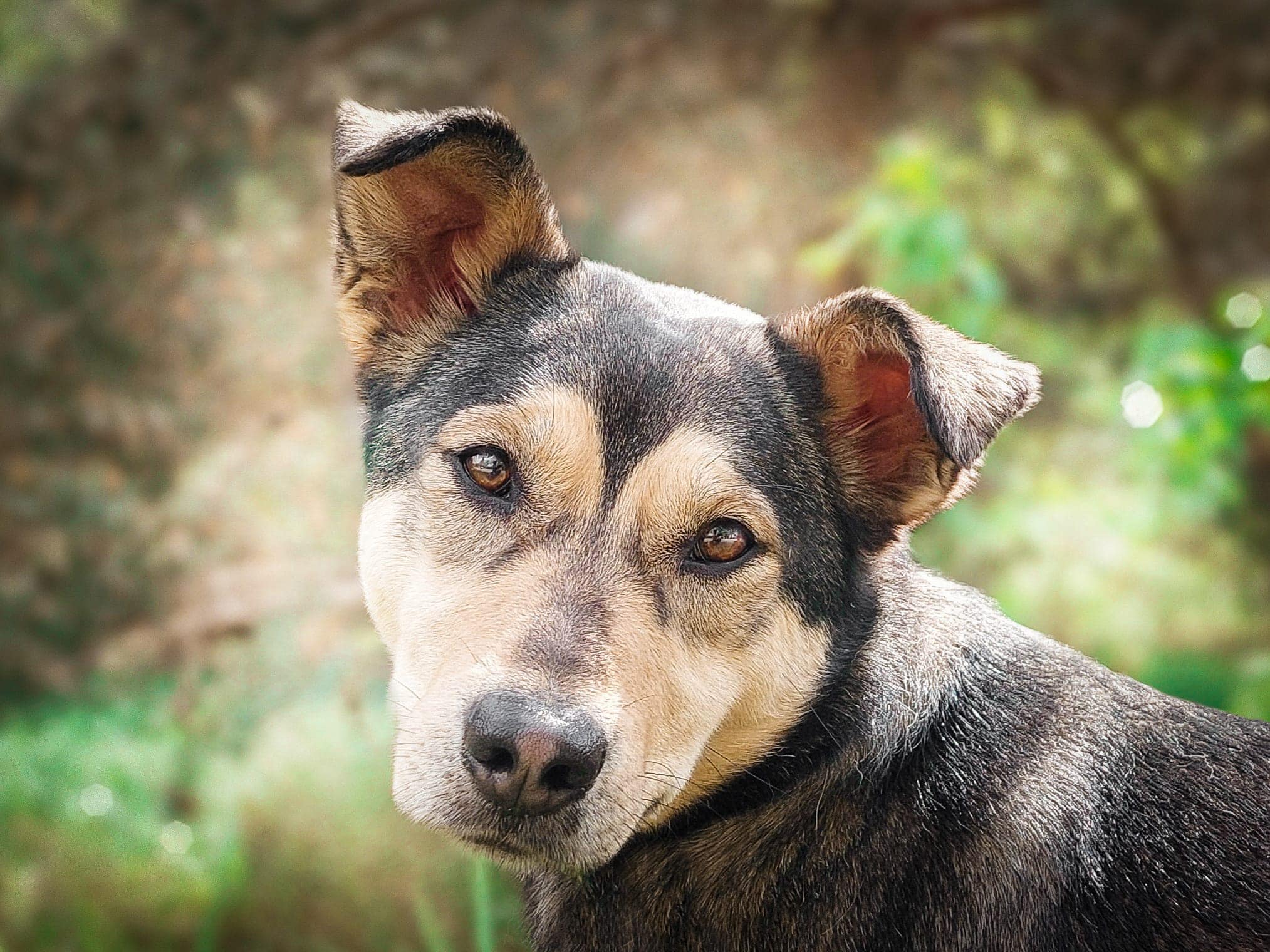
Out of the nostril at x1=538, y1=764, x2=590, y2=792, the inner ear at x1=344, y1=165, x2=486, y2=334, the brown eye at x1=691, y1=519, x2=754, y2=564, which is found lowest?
the nostril at x1=538, y1=764, x2=590, y2=792

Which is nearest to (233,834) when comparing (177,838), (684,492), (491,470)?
(177,838)

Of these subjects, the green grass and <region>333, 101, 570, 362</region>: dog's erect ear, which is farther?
the green grass

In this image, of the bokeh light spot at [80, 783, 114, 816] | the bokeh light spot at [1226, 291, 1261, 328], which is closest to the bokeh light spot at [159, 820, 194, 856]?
the bokeh light spot at [80, 783, 114, 816]

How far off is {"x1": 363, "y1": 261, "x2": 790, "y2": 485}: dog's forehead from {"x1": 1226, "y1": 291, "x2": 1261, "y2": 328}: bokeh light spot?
11.4 feet

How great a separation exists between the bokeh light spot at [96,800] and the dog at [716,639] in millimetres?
3528

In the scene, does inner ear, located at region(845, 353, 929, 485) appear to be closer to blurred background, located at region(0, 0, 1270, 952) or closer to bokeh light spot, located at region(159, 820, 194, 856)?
blurred background, located at region(0, 0, 1270, 952)

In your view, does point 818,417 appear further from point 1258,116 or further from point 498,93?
point 1258,116

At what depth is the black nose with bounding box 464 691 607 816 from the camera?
7.26ft

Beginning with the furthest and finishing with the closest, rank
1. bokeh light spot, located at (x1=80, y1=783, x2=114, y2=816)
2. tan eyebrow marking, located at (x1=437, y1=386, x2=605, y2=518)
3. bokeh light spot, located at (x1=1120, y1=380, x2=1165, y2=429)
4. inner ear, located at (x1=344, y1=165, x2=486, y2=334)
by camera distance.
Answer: bokeh light spot, located at (x1=80, y1=783, x2=114, y2=816) → bokeh light spot, located at (x1=1120, y1=380, x2=1165, y2=429) → inner ear, located at (x1=344, y1=165, x2=486, y2=334) → tan eyebrow marking, located at (x1=437, y1=386, x2=605, y2=518)

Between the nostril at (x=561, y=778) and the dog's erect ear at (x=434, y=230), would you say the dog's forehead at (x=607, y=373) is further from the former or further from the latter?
the nostril at (x=561, y=778)

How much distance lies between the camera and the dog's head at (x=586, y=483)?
2.37 meters

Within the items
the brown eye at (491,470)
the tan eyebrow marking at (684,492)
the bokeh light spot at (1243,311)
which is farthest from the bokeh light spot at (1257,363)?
the brown eye at (491,470)

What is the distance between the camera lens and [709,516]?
8.80 feet

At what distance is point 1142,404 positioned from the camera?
18.2 ft
